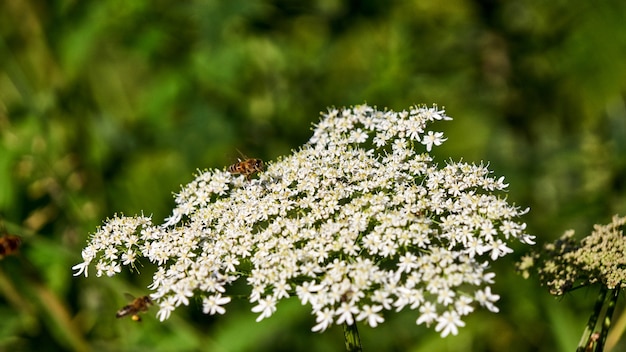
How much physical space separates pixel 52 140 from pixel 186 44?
1384 mm

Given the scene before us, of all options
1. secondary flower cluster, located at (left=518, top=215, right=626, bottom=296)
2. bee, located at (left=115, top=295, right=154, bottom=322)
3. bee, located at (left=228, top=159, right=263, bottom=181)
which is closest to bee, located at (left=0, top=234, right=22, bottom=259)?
bee, located at (left=115, top=295, right=154, bottom=322)

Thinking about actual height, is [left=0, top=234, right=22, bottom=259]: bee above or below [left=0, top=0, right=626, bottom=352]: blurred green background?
below

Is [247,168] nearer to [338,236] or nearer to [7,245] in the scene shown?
[338,236]

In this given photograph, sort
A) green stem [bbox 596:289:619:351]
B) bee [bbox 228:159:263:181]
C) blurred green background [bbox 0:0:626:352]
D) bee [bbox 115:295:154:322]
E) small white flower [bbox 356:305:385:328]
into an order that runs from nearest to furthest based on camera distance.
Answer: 1. small white flower [bbox 356:305:385:328]
2. green stem [bbox 596:289:619:351]
3. bee [bbox 115:295:154:322]
4. bee [bbox 228:159:263:181]
5. blurred green background [bbox 0:0:626:352]

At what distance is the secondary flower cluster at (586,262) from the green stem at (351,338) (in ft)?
2.62

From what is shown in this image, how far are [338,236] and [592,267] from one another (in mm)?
998

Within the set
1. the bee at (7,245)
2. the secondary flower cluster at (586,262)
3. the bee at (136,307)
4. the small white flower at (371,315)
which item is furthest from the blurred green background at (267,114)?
the small white flower at (371,315)

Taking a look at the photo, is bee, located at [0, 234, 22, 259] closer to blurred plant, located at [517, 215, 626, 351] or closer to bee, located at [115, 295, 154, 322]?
bee, located at [115, 295, 154, 322]

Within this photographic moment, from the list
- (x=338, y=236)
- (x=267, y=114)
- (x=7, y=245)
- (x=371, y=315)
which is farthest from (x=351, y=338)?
(x=267, y=114)

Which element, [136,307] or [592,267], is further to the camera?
[136,307]

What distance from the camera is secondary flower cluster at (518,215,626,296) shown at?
2744mm

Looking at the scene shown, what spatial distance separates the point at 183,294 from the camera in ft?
9.11

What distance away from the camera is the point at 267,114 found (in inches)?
242

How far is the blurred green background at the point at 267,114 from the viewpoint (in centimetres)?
521
